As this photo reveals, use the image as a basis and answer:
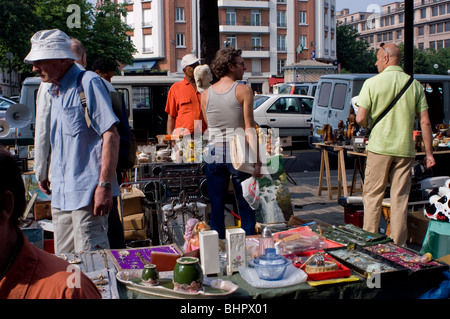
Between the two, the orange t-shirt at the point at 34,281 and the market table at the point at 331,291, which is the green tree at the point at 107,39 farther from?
the orange t-shirt at the point at 34,281

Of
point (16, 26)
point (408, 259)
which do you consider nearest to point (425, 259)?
point (408, 259)

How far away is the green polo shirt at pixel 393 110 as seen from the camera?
482cm

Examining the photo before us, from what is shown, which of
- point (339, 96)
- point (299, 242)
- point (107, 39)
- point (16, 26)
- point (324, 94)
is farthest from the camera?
point (107, 39)

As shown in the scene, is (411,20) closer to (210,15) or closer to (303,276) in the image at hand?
(210,15)

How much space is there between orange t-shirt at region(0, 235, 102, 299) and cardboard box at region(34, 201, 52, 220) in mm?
4534

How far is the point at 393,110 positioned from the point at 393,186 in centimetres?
70

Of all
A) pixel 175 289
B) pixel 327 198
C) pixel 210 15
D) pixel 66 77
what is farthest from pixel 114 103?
pixel 327 198

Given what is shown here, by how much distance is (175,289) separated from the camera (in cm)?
257

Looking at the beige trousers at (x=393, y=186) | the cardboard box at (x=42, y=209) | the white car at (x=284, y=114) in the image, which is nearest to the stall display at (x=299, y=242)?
the beige trousers at (x=393, y=186)

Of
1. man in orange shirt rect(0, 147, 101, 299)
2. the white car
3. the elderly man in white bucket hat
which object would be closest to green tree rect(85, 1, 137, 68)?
the white car

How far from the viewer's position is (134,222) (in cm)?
570

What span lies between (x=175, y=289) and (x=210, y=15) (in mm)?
6314

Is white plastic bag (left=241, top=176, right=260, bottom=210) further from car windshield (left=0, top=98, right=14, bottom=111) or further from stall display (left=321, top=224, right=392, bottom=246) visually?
car windshield (left=0, top=98, right=14, bottom=111)

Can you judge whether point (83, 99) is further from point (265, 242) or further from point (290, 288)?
point (290, 288)
